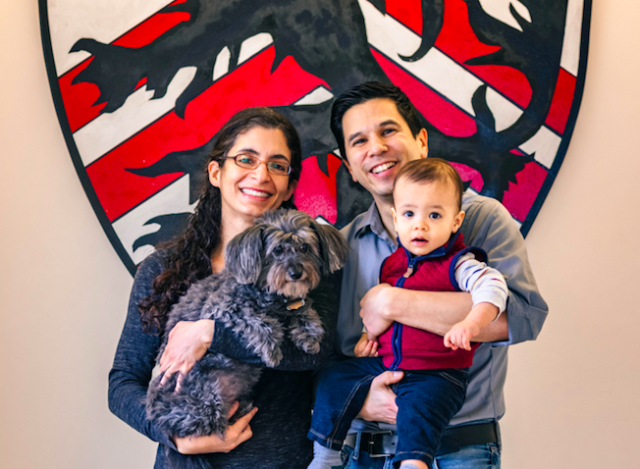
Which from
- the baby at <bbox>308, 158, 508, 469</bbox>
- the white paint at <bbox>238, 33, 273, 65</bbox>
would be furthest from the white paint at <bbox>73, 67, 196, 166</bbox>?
the baby at <bbox>308, 158, 508, 469</bbox>

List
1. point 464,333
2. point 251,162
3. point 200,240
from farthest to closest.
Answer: point 200,240 < point 251,162 < point 464,333

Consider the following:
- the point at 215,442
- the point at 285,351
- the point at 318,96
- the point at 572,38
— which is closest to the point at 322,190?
the point at 318,96

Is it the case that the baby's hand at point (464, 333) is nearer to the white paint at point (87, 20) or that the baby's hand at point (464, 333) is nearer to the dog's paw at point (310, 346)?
the dog's paw at point (310, 346)

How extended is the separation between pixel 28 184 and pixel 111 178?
40cm

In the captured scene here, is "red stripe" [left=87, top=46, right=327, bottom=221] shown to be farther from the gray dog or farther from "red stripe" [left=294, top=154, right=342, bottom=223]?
the gray dog

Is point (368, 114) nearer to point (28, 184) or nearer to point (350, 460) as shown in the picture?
point (350, 460)

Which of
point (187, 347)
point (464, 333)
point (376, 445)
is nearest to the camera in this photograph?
point (464, 333)

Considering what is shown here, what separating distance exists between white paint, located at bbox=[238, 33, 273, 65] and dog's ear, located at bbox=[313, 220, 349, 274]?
124 cm

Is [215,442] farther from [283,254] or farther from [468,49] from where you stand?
[468,49]

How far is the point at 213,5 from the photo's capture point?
7.77 feet

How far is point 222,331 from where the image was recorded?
148 centimetres

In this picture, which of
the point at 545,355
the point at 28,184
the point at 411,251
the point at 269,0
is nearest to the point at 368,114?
the point at 411,251

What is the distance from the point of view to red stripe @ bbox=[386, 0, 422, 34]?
2.33 metres

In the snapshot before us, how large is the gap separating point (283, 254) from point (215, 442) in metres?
0.61
